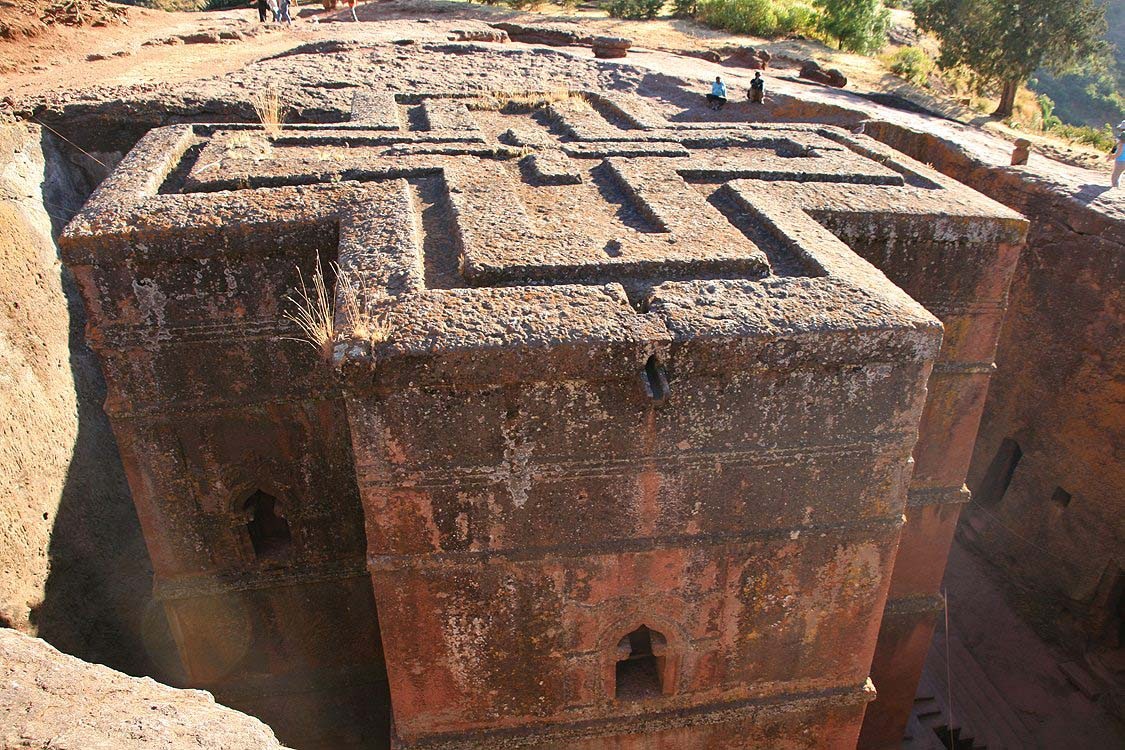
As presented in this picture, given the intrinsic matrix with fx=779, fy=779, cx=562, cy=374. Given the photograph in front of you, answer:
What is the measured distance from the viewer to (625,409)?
123 inches

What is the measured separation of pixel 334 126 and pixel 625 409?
3941 millimetres

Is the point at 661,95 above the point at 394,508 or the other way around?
above

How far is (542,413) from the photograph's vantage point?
3.08 m

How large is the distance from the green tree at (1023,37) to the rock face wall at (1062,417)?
8.99 meters

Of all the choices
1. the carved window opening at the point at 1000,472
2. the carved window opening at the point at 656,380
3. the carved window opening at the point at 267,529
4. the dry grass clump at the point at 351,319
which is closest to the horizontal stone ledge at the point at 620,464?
the carved window opening at the point at 656,380

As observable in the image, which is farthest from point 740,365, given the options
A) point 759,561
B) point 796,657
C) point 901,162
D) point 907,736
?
point 907,736

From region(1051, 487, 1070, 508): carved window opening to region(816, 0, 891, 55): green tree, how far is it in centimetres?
1528

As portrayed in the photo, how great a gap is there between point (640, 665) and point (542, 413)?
1.83 metres

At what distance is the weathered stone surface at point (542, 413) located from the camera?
305cm

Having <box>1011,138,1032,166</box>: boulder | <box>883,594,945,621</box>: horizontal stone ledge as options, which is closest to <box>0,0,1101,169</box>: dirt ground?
<box>1011,138,1032,166</box>: boulder

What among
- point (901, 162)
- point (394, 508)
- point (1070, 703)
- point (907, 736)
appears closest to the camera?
point (394, 508)

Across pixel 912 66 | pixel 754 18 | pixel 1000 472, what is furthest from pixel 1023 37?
pixel 1000 472

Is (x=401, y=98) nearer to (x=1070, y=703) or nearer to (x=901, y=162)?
(x=901, y=162)

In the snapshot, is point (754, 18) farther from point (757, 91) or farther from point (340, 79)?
point (340, 79)
